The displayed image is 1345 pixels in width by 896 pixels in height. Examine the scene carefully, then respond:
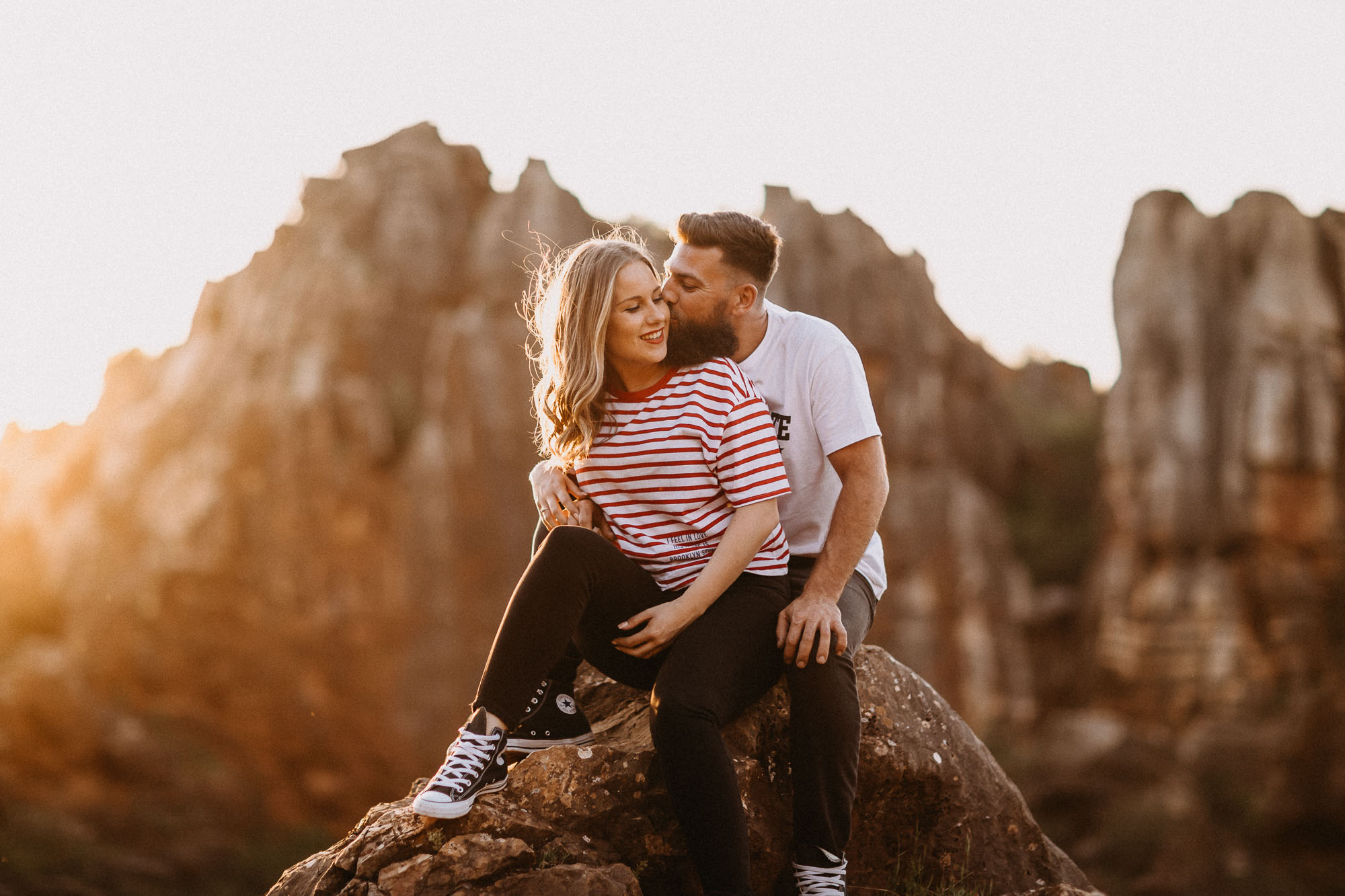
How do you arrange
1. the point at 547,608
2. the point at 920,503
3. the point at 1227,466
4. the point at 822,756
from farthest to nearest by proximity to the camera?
the point at 920,503 < the point at 1227,466 < the point at 822,756 < the point at 547,608

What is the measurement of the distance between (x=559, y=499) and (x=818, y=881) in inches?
54.8

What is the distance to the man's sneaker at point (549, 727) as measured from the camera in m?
3.44

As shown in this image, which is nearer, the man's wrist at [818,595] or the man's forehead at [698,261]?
the man's wrist at [818,595]

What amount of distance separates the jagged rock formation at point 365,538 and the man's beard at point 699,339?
17.4m

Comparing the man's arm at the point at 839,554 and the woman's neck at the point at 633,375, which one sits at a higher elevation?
the woman's neck at the point at 633,375

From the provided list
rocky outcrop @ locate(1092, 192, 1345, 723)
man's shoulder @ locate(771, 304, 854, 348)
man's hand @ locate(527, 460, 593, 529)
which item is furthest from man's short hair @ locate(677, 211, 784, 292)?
rocky outcrop @ locate(1092, 192, 1345, 723)

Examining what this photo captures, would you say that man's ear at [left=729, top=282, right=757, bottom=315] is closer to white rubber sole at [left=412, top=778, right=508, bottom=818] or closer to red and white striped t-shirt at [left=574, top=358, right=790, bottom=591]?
red and white striped t-shirt at [left=574, top=358, right=790, bottom=591]

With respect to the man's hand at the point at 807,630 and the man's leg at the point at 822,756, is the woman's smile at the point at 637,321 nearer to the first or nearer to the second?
the man's hand at the point at 807,630

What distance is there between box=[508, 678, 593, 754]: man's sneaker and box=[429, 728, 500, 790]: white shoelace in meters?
0.38

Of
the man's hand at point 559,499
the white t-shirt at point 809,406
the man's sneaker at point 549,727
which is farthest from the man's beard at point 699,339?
the man's sneaker at point 549,727

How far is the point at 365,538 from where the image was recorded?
72.3 ft

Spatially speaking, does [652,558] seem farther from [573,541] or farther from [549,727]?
[549,727]

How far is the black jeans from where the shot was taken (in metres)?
2.95

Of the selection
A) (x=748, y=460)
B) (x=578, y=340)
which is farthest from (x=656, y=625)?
(x=578, y=340)
